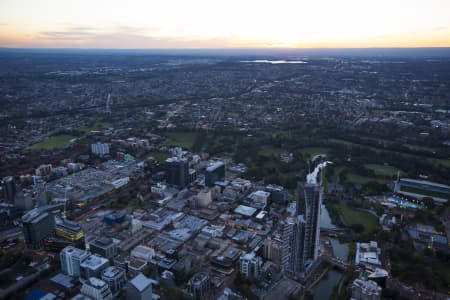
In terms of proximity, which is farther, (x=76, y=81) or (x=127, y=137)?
(x=76, y=81)

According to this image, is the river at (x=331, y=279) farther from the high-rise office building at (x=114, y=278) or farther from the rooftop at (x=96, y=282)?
the rooftop at (x=96, y=282)

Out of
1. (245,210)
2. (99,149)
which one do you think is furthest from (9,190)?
(245,210)

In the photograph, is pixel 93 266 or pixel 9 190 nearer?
pixel 93 266

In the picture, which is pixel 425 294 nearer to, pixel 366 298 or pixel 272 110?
pixel 366 298

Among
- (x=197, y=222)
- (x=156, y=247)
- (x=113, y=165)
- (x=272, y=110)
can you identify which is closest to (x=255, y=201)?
(x=197, y=222)

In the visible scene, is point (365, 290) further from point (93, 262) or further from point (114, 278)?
point (93, 262)
